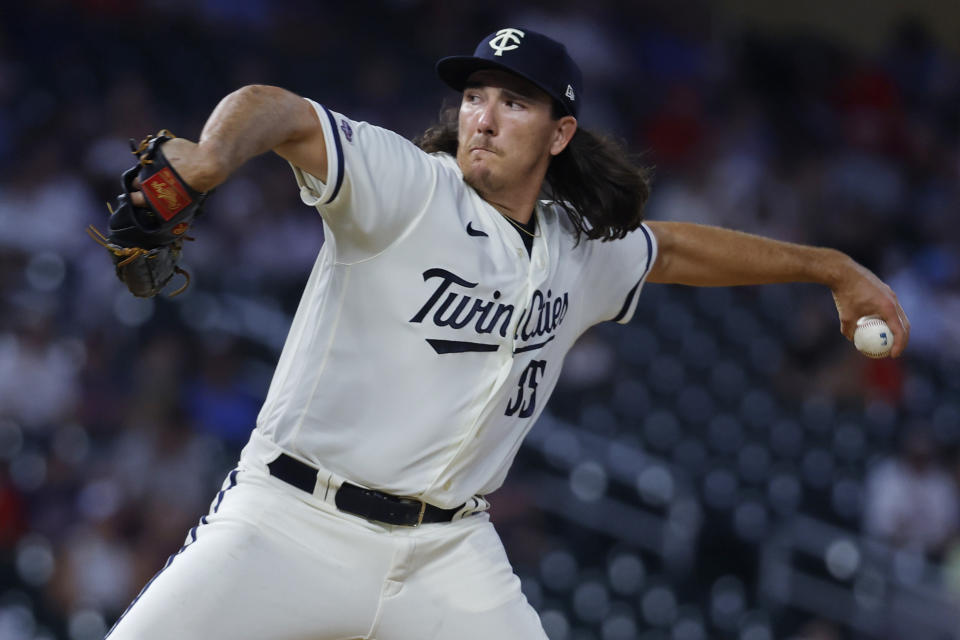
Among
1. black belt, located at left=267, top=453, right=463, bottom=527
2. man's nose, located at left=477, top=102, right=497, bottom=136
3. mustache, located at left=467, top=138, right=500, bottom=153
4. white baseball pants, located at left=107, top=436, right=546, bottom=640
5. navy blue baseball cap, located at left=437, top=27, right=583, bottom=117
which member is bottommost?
white baseball pants, located at left=107, top=436, right=546, bottom=640

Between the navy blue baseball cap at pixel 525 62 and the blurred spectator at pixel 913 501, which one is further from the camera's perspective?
the blurred spectator at pixel 913 501

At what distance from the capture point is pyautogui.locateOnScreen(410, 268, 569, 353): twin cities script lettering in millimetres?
2732

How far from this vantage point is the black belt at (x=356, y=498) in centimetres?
271

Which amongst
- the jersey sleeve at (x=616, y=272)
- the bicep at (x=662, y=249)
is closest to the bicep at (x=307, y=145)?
the jersey sleeve at (x=616, y=272)

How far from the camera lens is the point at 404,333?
2713 mm

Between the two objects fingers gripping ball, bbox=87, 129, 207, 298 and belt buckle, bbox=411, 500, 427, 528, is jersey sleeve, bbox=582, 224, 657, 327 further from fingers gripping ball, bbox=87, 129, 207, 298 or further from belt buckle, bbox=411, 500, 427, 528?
fingers gripping ball, bbox=87, 129, 207, 298

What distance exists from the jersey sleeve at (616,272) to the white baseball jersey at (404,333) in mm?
359

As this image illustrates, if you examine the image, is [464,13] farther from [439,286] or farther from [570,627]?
[439,286]

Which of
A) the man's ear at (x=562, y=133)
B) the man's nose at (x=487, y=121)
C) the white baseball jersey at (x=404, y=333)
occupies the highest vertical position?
the man's ear at (x=562, y=133)

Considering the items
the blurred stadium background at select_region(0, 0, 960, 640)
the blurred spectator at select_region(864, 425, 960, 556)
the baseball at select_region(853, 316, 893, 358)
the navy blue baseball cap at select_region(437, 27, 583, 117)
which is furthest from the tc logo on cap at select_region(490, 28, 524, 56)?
the blurred spectator at select_region(864, 425, 960, 556)

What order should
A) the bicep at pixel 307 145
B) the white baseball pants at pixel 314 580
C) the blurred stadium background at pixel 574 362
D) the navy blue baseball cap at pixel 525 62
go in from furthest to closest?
the blurred stadium background at pixel 574 362 → the navy blue baseball cap at pixel 525 62 → the white baseball pants at pixel 314 580 → the bicep at pixel 307 145

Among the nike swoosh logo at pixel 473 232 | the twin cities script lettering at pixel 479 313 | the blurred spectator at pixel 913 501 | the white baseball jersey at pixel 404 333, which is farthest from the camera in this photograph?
the blurred spectator at pixel 913 501

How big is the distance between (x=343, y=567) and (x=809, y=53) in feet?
32.2

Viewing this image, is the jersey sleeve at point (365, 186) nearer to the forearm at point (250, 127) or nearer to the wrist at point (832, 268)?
the forearm at point (250, 127)
